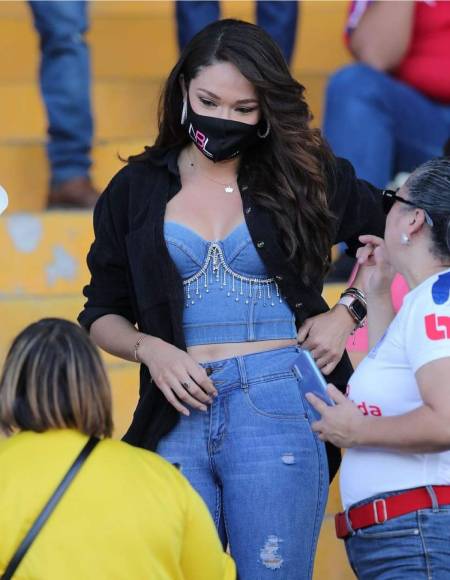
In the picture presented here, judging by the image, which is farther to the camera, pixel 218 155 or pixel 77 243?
pixel 77 243

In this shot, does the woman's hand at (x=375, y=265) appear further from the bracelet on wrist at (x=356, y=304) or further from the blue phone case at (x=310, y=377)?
the blue phone case at (x=310, y=377)

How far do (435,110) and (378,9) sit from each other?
1.60 ft

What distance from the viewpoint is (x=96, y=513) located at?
240cm

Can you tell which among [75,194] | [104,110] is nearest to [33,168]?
[75,194]

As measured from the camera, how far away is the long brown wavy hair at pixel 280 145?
305cm

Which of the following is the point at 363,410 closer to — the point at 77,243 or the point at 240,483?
the point at 240,483

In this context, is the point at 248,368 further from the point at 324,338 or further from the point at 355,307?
the point at 355,307

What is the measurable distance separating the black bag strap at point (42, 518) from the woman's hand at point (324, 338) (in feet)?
2.72

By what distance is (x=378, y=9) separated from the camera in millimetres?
5484

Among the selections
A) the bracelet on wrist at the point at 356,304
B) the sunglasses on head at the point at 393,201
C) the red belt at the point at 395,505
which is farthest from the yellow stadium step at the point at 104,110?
the red belt at the point at 395,505

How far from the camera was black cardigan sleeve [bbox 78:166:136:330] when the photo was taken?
3.16 m

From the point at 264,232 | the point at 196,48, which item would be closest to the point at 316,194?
the point at 264,232

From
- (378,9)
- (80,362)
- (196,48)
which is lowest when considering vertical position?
(378,9)

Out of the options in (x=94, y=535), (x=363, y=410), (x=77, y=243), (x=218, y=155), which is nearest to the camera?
(x=94, y=535)
